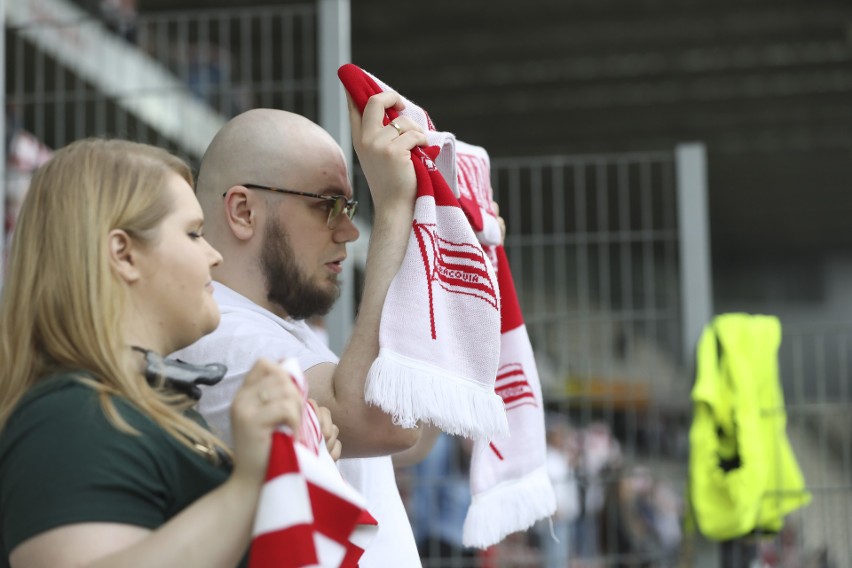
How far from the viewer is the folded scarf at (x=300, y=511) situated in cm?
128

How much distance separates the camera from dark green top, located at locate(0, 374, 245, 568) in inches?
49.8

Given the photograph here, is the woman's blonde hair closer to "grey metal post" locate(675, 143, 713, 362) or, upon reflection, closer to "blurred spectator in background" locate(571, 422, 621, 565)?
"blurred spectator in background" locate(571, 422, 621, 565)

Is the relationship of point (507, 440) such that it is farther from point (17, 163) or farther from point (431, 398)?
point (17, 163)

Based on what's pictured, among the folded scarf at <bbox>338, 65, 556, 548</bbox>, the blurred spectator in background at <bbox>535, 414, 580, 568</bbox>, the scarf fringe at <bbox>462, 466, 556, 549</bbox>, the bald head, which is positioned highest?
the bald head

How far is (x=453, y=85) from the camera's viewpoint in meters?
15.0

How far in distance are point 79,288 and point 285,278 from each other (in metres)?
0.69

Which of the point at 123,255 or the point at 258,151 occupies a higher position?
the point at 258,151

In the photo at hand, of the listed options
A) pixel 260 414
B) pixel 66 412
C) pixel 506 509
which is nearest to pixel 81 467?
pixel 66 412

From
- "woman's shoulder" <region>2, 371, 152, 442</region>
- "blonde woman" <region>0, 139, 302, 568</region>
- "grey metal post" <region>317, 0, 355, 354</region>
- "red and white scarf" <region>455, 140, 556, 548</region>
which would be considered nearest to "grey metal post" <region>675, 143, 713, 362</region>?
"grey metal post" <region>317, 0, 355, 354</region>

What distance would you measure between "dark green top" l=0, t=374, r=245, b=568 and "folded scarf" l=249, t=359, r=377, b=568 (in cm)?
12

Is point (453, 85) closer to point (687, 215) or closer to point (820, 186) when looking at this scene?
point (820, 186)

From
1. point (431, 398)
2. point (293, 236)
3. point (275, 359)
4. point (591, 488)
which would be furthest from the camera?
point (591, 488)

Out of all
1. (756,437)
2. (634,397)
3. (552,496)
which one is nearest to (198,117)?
(634,397)

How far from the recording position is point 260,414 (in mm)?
1307
